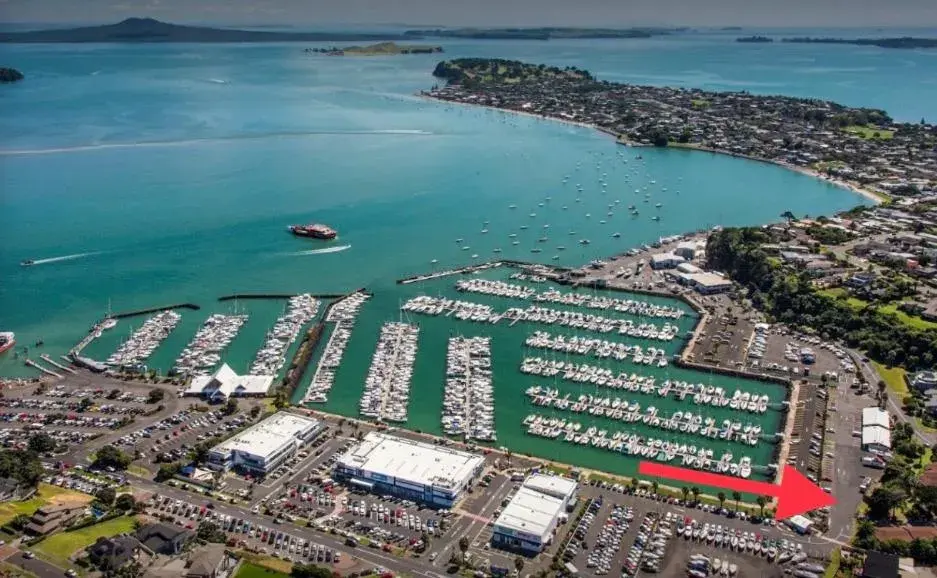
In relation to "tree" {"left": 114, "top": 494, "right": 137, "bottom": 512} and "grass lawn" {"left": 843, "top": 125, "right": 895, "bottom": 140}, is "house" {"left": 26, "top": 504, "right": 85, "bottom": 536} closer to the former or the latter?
"tree" {"left": 114, "top": 494, "right": 137, "bottom": 512}

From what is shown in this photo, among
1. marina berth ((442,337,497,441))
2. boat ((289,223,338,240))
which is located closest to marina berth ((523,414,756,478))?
marina berth ((442,337,497,441))

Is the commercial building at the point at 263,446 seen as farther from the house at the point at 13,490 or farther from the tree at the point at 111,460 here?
the house at the point at 13,490

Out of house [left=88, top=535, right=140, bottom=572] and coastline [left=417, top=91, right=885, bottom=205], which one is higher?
coastline [left=417, top=91, right=885, bottom=205]

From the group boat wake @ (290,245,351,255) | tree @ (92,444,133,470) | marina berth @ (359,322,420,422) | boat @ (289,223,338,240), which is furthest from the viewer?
boat @ (289,223,338,240)

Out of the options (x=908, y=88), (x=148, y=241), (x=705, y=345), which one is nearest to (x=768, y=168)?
(x=705, y=345)

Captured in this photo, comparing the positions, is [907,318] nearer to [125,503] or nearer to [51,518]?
[125,503]

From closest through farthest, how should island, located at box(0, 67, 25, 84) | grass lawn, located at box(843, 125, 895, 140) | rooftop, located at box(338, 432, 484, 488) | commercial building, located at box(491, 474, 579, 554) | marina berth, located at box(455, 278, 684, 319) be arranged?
commercial building, located at box(491, 474, 579, 554), rooftop, located at box(338, 432, 484, 488), marina berth, located at box(455, 278, 684, 319), grass lawn, located at box(843, 125, 895, 140), island, located at box(0, 67, 25, 84)

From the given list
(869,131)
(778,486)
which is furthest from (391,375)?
(869,131)
